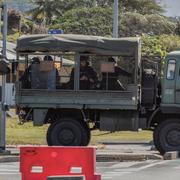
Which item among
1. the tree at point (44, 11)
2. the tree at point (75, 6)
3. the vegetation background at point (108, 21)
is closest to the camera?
the vegetation background at point (108, 21)

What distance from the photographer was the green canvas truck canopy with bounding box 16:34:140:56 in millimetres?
20469

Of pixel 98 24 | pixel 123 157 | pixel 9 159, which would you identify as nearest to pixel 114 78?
pixel 123 157

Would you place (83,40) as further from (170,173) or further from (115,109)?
(170,173)

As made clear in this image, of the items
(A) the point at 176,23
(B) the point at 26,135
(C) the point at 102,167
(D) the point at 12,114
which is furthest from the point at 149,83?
(A) the point at 176,23

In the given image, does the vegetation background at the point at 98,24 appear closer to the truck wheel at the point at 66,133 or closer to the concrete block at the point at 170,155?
the truck wheel at the point at 66,133

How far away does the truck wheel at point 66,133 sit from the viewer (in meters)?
20.7

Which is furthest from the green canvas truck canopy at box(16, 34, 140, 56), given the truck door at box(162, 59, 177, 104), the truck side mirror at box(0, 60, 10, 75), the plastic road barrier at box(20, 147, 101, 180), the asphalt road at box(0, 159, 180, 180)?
the plastic road barrier at box(20, 147, 101, 180)

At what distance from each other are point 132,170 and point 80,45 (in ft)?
18.1

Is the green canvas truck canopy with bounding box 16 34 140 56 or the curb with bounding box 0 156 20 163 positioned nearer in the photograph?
the curb with bounding box 0 156 20 163

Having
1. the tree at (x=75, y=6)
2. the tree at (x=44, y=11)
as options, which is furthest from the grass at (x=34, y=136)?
the tree at (x=44, y=11)

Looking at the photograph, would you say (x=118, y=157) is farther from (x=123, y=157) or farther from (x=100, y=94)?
(x=100, y=94)

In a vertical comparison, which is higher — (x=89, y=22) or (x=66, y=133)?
(x=89, y=22)

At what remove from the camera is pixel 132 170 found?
53.4ft

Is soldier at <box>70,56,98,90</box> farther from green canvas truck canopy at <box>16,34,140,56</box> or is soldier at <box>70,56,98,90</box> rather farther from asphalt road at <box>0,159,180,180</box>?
asphalt road at <box>0,159,180,180</box>
